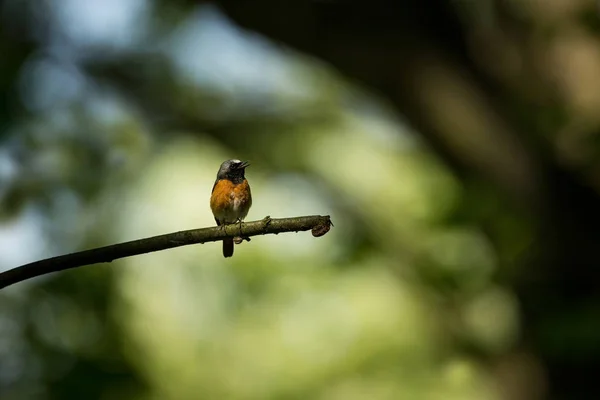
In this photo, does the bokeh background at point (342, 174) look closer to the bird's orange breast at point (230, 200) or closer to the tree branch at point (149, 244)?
the bird's orange breast at point (230, 200)

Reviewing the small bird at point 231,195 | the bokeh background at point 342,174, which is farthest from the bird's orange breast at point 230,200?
the bokeh background at point 342,174

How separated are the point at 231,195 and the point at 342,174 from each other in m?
9.57

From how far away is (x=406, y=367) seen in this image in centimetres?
1195

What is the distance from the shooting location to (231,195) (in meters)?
2.44

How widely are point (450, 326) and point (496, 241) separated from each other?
1.96 meters

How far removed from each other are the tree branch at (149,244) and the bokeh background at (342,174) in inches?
171

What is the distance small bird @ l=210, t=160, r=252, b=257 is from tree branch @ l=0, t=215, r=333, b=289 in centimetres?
100

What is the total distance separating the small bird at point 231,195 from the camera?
2322 mm

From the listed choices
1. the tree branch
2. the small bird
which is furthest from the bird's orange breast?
the tree branch

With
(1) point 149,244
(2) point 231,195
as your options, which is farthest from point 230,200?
(1) point 149,244

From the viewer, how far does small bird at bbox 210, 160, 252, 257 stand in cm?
232

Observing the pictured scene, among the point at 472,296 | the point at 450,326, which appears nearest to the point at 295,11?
the point at 472,296

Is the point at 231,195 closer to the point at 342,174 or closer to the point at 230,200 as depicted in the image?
the point at 230,200

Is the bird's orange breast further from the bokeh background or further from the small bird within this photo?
the bokeh background
